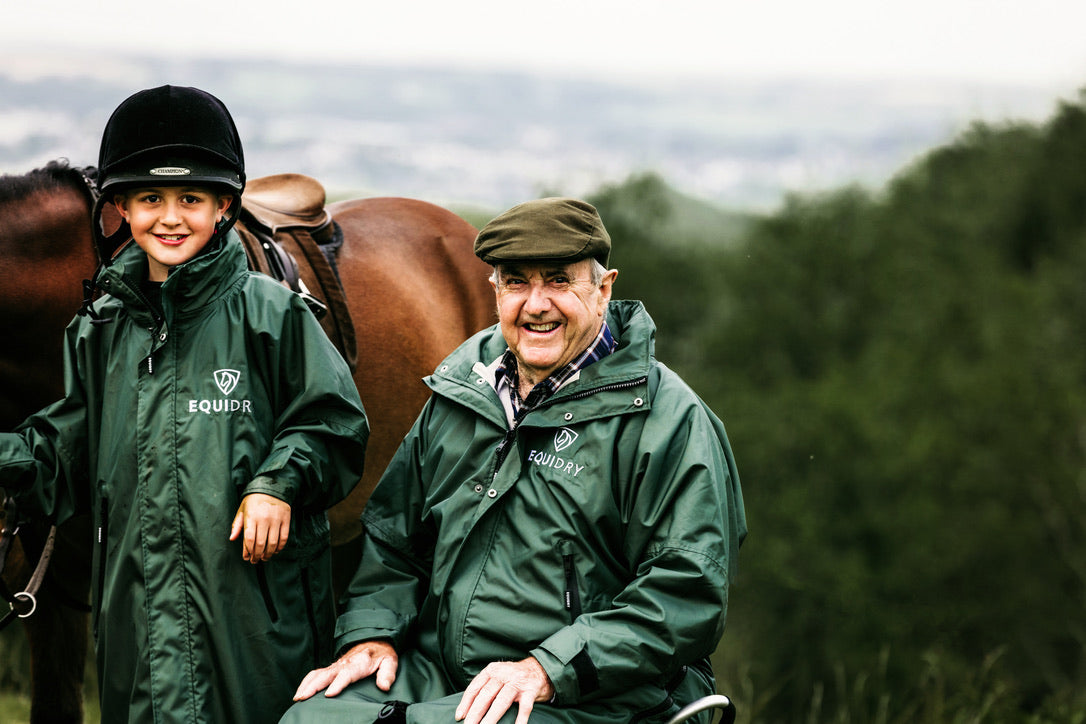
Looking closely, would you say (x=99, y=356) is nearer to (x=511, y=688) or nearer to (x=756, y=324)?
(x=511, y=688)

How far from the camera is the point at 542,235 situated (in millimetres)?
2566

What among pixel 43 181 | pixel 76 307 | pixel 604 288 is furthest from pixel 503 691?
pixel 43 181

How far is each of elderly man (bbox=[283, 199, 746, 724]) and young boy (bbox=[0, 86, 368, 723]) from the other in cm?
18

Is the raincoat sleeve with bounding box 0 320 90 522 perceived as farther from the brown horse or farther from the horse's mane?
the horse's mane

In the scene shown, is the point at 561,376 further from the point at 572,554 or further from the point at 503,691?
the point at 503,691

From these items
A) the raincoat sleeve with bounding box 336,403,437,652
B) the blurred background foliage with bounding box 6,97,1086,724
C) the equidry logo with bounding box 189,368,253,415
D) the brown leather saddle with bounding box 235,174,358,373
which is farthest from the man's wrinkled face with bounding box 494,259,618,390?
the blurred background foliage with bounding box 6,97,1086,724

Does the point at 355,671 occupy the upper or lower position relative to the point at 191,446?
lower

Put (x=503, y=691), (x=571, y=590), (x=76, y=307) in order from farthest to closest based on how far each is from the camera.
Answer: (x=76, y=307) < (x=571, y=590) < (x=503, y=691)

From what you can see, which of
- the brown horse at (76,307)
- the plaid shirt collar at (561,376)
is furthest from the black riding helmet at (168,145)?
the plaid shirt collar at (561,376)

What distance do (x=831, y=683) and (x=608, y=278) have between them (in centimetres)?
1812

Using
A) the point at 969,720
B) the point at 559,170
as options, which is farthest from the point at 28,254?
the point at 559,170

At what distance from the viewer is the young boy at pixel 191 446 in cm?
254

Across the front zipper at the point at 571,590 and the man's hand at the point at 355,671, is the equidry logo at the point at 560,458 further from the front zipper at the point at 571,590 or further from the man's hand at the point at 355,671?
the man's hand at the point at 355,671

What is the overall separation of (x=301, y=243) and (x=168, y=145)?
130 cm
